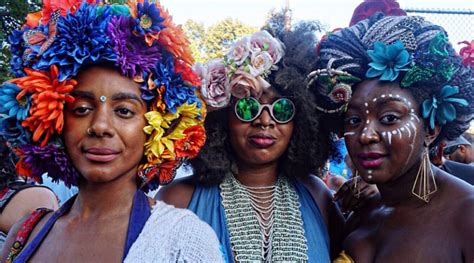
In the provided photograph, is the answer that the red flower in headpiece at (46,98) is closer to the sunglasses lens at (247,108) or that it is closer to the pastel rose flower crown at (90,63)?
the pastel rose flower crown at (90,63)

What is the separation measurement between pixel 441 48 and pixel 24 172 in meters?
2.05

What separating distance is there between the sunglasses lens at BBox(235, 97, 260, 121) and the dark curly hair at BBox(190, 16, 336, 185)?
13 cm

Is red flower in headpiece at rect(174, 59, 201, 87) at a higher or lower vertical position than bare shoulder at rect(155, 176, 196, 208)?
higher

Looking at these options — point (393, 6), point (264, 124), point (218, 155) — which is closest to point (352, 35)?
point (393, 6)

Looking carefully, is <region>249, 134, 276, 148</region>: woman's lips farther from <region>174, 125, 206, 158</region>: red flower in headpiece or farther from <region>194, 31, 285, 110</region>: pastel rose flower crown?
<region>174, 125, 206, 158</region>: red flower in headpiece

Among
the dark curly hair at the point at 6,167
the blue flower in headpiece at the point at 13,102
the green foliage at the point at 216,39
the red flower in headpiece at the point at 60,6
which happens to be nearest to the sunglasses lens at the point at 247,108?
the green foliage at the point at 216,39

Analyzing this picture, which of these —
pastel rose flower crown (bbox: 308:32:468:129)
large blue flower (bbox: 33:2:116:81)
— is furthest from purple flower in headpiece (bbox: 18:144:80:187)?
pastel rose flower crown (bbox: 308:32:468:129)

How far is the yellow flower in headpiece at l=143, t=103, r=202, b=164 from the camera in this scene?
1958 millimetres

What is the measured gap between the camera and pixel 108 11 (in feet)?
6.42

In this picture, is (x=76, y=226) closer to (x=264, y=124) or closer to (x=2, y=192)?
(x=264, y=124)

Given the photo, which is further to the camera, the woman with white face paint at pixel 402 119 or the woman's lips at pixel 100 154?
the woman with white face paint at pixel 402 119

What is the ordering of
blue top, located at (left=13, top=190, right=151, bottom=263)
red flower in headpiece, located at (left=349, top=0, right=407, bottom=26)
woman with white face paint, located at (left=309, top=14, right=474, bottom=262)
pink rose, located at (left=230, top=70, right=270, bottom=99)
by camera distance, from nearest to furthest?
blue top, located at (left=13, top=190, right=151, bottom=263)
woman with white face paint, located at (left=309, top=14, right=474, bottom=262)
pink rose, located at (left=230, top=70, right=270, bottom=99)
red flower in headpiece, located at (left=349, top=0, right=407, bottom=26)

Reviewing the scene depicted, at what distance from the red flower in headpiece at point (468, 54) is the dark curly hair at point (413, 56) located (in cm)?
4

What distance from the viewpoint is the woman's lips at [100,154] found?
73.8 inches
